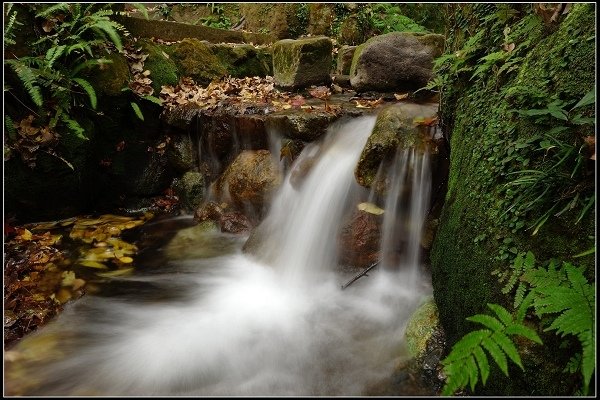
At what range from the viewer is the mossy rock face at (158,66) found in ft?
20.5

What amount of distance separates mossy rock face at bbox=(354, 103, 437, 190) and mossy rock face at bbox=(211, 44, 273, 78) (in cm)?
463

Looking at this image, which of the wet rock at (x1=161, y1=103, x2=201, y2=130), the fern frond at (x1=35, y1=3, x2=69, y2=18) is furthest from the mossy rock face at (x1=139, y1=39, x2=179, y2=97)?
the fern frond at (x1=35, y1=3, x2=69, y2=18)

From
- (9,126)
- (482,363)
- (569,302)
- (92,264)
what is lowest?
(92,264)

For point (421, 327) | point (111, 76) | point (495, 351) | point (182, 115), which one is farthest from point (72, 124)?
point (495, 351)

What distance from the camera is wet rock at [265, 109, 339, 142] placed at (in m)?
5.08

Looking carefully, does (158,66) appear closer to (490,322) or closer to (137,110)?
(137,110)

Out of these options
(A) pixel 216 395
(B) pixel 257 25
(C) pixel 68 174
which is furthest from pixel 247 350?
(B) pixel 257 25

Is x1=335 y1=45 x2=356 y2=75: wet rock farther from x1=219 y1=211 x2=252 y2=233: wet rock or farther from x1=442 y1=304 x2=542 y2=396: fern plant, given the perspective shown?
x1=442 y1=304 x2=542 y2=396: fern plant

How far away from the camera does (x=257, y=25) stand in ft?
40.0

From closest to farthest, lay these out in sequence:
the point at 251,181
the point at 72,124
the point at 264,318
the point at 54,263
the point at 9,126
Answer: the point at 264,318 < the point at 54,263 < the point at 9,126 < the point at 72,124 < the point at 251,181

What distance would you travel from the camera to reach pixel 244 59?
26.0 ft

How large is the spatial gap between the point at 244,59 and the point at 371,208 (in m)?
5.41

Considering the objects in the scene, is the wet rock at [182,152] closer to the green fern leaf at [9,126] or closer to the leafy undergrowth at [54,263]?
the leafy undergrowth at [54,263]

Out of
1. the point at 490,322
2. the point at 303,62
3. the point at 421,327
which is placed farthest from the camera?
the point at 303,62
